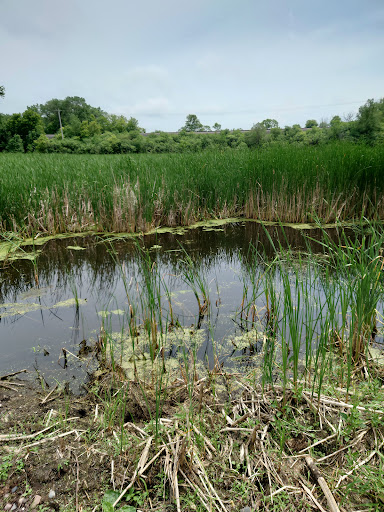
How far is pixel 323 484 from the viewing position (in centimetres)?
133

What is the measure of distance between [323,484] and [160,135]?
39431 mm

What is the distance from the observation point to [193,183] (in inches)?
261

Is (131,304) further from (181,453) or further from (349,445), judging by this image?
(349,445)

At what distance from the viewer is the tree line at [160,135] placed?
2559 cm

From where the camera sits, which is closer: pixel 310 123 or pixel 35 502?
pixel 35 502

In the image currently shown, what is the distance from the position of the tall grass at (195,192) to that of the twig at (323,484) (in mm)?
4547

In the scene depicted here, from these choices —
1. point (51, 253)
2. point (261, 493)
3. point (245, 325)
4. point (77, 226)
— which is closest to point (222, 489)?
point (261, 493)

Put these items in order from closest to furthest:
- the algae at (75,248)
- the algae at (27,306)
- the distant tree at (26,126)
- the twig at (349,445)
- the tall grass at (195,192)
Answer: the twig at (349,445) → the algae at (27,306) → the algae at (75,248) → the tall grass at (195,192) → the distant tree at (26,126)

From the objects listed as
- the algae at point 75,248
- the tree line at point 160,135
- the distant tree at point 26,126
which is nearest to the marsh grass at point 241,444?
the algae at point 75,248

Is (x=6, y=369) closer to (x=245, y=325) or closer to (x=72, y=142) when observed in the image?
(x=245, y=325)

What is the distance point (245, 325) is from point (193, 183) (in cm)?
414

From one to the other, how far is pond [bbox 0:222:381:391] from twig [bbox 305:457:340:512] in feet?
2.27

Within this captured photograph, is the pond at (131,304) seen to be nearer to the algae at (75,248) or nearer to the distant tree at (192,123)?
the algae at (75,248)

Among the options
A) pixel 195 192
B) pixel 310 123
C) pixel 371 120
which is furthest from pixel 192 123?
pixel 195 192
